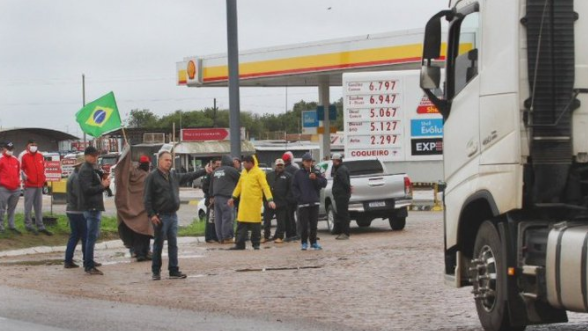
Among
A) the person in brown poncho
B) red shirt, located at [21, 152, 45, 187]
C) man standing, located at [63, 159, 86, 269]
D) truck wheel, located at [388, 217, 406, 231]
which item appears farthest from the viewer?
truck wheel, located at [388, 217, 406, 231]

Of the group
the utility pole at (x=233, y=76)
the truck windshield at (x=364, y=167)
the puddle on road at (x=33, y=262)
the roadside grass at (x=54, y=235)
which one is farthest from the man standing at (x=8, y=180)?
the truck windshield at (x=364, y=167)

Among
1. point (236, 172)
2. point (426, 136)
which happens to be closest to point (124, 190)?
point (236, 172)

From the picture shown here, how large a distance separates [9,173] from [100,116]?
2702mm

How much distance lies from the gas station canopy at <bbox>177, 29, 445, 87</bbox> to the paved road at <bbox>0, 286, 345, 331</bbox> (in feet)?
101

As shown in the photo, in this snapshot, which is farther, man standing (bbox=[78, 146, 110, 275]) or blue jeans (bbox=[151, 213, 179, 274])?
man standing (bbox=[78, 146, 110, 275])

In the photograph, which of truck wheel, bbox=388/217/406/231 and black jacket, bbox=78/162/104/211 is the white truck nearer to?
black jacket, bbox=78/162/104/211

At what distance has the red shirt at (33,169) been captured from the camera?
2145cm

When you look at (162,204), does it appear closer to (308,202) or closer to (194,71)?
(308,202)

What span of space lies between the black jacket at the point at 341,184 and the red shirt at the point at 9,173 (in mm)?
6454

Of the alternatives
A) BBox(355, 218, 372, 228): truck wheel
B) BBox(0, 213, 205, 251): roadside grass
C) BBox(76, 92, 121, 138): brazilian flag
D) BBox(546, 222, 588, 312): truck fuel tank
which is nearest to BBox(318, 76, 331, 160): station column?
BBox(355, 218, 372, 228): truck wheel

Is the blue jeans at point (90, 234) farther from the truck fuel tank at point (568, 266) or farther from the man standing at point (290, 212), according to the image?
the truck fuel tank at point (568, 266)

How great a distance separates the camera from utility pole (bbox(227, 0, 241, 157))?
22203 mm

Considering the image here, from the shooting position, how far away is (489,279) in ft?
30.2

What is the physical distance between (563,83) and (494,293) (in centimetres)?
195
